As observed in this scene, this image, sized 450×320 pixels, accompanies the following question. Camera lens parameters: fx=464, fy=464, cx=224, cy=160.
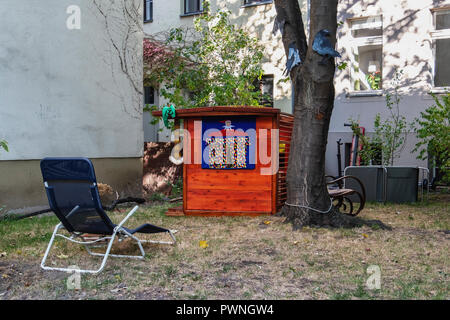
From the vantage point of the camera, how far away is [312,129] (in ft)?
21.7

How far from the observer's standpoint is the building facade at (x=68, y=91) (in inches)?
316

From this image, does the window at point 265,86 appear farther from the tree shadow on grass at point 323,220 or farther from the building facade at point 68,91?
the tree shadow on grass at point 323,220

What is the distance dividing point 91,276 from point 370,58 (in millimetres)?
10327

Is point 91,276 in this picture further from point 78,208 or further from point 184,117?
point 184,117

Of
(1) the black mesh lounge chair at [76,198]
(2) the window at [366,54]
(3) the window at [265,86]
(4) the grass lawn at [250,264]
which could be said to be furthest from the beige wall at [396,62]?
(1) the black mesh lounge chair at [76,198]

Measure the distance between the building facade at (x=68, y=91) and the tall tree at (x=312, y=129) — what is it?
15.0ft

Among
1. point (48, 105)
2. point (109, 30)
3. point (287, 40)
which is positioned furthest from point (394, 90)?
point (48, 105)

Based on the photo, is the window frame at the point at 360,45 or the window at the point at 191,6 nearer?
the window frame at the point at 360,45

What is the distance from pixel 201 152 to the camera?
25.9 feet

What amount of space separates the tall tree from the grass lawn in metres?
0.33

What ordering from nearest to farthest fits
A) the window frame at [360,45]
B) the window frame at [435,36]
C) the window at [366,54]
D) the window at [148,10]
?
the window frame at [435,36]
the window frame at [360,45]
the window at [366,54]
the window at [148,10]

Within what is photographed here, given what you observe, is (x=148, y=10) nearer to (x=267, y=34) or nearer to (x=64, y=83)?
(x=267, y=34)

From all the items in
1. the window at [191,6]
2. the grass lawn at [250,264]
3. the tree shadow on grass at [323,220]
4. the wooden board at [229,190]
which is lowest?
the grass lawn at [250,264]

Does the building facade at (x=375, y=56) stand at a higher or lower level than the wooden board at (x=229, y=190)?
higher
